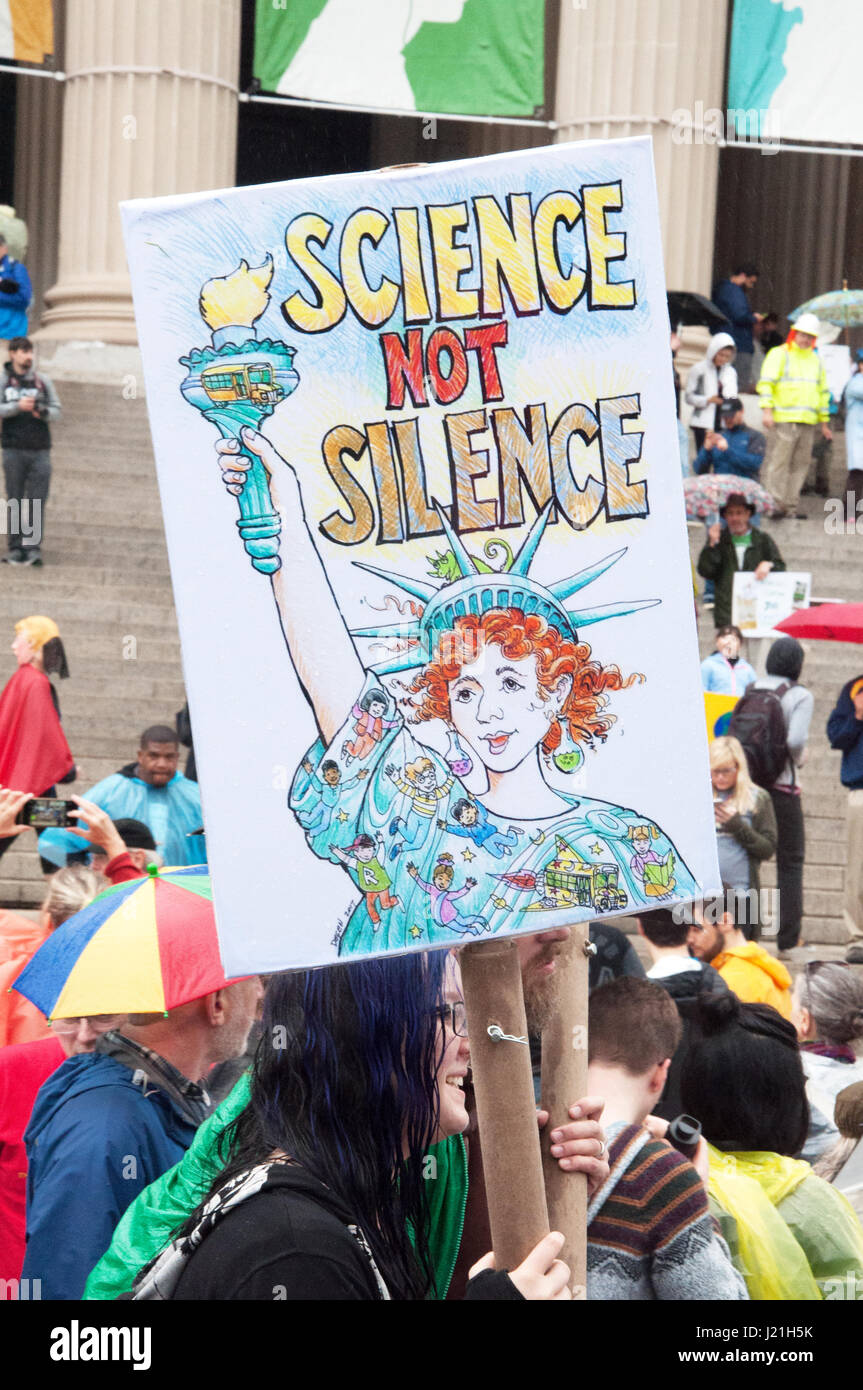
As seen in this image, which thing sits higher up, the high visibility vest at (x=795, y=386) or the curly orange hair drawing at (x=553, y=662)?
the high visibility vest at (x=795, y=386)

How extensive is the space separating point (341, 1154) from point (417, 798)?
1.45ft

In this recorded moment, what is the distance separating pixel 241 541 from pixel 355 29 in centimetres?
1616

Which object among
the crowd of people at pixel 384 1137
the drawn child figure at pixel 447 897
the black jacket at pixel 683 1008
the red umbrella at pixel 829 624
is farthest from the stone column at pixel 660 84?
the drawn child figure at pixel 447 897

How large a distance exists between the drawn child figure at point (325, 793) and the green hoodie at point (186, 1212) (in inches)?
12.9

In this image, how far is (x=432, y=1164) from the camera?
8.21ft

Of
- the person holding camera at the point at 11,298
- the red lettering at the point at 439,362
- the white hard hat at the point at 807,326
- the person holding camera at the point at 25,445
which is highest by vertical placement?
the person holding camera at the point at 11,298

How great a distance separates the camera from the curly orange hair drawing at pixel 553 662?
2365mm

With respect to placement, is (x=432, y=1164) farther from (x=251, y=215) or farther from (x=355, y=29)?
(x=355, y=29)

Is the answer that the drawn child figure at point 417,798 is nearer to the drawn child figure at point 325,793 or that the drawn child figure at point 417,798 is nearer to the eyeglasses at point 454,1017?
the drawn child figure at point 325,793

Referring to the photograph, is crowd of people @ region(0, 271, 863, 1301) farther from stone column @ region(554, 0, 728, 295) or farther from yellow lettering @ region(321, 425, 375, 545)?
stone column @ region(554, 0, 728, 295)

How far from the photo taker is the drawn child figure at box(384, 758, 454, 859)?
2332 mm

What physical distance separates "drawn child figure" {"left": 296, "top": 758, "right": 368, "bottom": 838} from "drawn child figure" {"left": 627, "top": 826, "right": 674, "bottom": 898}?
0.36 meters

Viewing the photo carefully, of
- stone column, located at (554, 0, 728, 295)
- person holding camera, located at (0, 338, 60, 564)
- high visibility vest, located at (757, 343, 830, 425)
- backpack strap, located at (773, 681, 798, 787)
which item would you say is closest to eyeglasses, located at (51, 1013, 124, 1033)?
backpack strap, located at (773, 681, 798, 787)

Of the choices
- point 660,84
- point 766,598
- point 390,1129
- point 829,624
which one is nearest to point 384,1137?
point 390,1129
